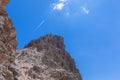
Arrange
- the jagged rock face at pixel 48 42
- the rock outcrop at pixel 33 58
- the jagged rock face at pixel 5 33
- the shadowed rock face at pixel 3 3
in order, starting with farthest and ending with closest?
the jagged rock face at pixel 48 42 < the shadowed rock face at pixel 3 3 < the rock outcrop at pixel 33 58 < the jagged rock face at pixel 5 33

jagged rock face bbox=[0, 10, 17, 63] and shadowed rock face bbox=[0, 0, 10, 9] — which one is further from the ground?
shadowed rock face bbox=[0, 0, 10, 9]

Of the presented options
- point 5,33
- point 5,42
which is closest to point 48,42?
point 5,42

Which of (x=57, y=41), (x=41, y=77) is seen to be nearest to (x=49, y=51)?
(x=57, y=41)

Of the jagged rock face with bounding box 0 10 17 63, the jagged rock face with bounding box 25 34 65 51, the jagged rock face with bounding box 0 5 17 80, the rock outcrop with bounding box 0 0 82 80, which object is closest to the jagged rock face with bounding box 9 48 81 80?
the rock outcrop with bounding box 0 0 82 80

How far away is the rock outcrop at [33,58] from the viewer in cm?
4309

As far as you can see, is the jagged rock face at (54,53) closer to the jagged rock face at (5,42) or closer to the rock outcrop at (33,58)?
the rock outcrop at (33,58)

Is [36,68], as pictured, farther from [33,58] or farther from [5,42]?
[5,42]

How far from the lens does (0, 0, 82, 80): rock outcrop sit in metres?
43.1

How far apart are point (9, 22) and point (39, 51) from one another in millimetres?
63380

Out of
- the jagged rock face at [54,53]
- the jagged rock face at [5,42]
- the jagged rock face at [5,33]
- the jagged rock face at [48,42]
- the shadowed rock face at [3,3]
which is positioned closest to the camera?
the jagged rock face at [5,42]

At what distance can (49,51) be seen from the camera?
109000 mm

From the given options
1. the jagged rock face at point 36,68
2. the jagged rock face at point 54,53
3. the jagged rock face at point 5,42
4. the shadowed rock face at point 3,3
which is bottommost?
the jagged rock face at point 5,42

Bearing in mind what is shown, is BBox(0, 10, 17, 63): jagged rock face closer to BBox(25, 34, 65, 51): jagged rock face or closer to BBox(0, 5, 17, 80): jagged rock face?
BBox(0, 5, 17, 80): jagged rock face

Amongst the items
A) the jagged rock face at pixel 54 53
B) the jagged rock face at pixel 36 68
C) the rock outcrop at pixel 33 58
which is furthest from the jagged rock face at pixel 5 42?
the jagged rock face at pixel 54 53
